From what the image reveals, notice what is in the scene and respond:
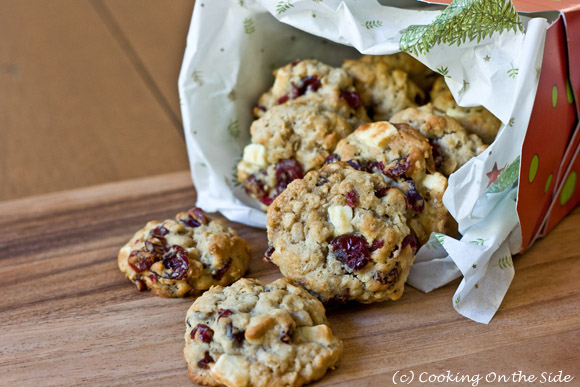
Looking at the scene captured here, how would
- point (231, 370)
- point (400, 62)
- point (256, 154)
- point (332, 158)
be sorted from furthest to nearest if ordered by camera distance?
point (400, 62) < point (256, 154) < point (332, 158) < point (231, 370)

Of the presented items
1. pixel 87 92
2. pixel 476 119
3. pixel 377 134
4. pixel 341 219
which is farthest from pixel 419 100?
pixel 87 92

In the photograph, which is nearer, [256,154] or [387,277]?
[387,277]

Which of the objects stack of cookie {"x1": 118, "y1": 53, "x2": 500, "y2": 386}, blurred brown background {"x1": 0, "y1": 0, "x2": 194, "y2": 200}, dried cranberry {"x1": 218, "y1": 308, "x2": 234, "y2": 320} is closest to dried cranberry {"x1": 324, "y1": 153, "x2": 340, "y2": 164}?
stack of cookie {"x1": 118, "y1": 53, "x2": 500, "y2": 386}

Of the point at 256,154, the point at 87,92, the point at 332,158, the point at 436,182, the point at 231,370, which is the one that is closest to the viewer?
the point at 231,370

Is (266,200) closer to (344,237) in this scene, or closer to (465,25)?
(344,237)

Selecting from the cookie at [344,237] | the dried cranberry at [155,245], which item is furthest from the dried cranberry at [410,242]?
the dried cranberry at [155,245]

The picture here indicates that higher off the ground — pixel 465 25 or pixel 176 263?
A: pixel 465 25

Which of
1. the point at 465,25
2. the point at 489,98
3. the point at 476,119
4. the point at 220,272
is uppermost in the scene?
the point at 465,25
